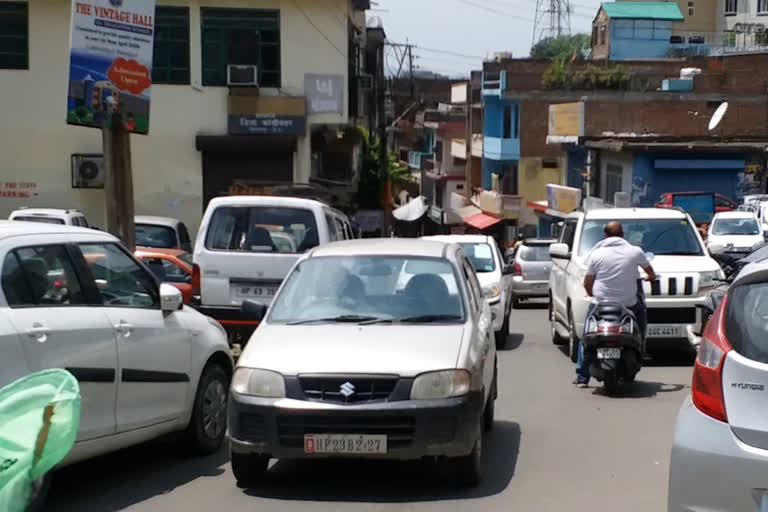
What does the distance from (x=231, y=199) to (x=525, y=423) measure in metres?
5.06

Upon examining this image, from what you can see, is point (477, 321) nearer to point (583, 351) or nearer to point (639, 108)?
point (583, 351)

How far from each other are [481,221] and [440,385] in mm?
56655

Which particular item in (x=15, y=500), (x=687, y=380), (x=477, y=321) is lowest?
(x=687, y=380)

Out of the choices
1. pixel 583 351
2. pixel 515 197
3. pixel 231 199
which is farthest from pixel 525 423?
pixel 515 197

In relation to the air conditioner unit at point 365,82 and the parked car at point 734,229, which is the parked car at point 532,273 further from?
the air conditioner unit at point 365,82

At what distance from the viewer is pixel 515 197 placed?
59281 millimetres

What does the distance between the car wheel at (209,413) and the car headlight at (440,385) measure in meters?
2.15

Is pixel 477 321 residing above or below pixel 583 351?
above

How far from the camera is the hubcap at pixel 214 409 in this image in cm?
874

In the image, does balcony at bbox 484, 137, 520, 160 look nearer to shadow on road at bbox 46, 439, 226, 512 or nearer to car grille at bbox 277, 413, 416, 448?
shadow on road at bbox 46, 439, 226, 512

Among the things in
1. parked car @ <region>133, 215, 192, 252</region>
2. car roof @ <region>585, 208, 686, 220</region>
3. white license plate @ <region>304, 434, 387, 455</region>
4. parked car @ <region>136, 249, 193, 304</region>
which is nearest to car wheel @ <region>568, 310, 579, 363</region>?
car roof @ <region>585, 208, 686, 220</region>

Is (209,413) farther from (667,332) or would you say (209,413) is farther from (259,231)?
(667,332)

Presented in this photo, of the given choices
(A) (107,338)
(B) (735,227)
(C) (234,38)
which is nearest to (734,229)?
(B) (735,227)

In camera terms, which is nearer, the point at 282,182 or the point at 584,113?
the point at 282,182
